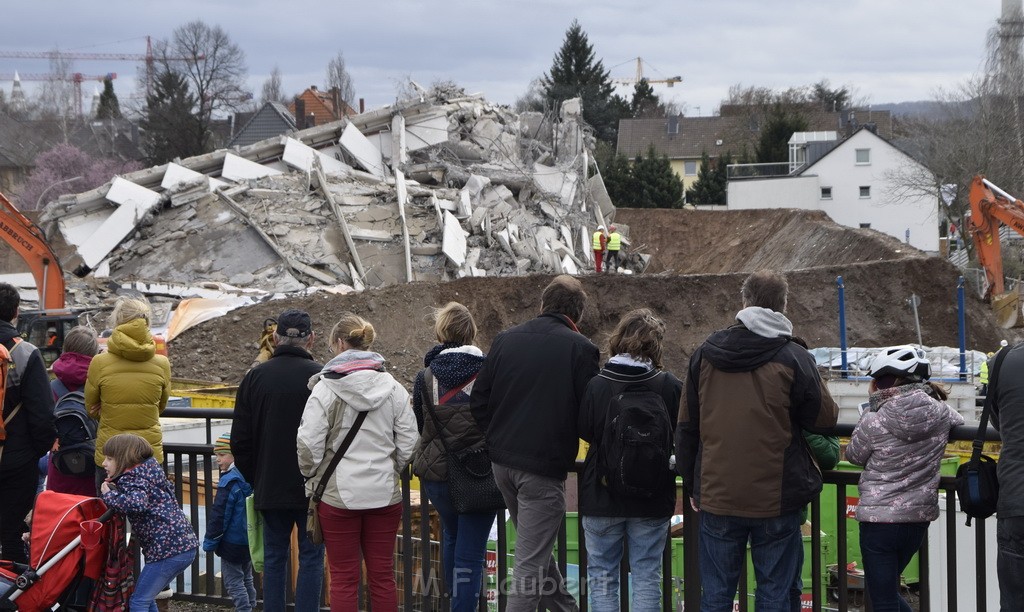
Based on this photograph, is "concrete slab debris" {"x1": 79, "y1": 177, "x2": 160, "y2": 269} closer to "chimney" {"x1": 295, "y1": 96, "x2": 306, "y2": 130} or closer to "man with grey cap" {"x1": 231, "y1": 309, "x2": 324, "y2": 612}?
"man with grey cap" {"x1": 231, "y1": 309, "x2": 324, "y2": 612}

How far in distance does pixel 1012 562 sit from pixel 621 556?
1.74m

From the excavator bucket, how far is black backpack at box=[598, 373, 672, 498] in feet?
78.5

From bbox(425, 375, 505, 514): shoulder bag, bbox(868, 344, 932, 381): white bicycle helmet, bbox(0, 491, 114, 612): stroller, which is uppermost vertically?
bbox(868, 344, 932, 381): white bicycle helmet

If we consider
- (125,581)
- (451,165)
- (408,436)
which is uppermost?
(451,165)

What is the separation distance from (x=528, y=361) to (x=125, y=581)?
2.42 m

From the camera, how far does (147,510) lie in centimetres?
512

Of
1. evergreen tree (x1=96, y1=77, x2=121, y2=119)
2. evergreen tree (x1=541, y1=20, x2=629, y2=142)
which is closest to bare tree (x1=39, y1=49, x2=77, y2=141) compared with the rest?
evergreen tree (x1=96, y1=77, x2=121, y2=119)

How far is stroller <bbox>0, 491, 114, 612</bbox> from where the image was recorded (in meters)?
5.14

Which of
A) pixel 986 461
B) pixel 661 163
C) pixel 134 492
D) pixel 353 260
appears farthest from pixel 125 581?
pixel 661 163

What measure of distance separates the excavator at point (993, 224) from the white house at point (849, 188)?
106ft

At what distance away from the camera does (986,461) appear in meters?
4.17

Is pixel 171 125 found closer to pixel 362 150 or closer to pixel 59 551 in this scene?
pixel 362 150

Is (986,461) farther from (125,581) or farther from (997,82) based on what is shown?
(997,82)

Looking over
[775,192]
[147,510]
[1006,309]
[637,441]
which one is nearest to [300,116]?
[775,192]
